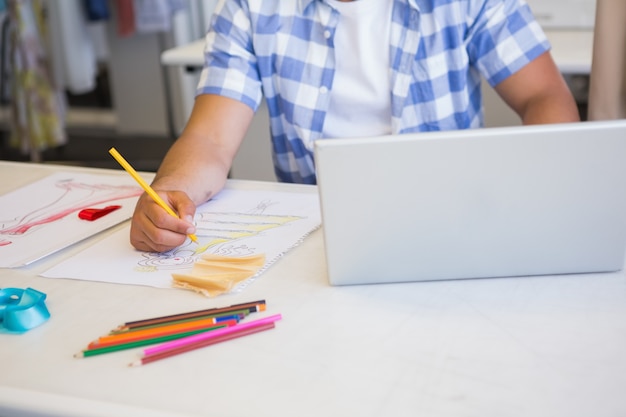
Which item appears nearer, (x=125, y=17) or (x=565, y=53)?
(x=565, y=53)

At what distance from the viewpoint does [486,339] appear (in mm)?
786

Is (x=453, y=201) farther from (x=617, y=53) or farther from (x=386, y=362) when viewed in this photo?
(x=617, y=53)

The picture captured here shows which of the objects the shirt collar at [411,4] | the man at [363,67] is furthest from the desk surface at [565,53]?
the shirt collar at [411,4]

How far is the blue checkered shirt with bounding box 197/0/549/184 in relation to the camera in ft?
4.48

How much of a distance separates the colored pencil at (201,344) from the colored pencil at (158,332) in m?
0.02

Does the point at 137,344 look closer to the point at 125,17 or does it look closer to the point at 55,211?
the point at 55,211

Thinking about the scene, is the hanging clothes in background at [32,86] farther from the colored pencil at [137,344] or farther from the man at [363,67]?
the colored pencil at [137,344]

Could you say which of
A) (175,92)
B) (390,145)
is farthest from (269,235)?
(175,92)

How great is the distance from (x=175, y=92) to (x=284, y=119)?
113 inches

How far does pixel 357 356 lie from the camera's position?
0.77 metres

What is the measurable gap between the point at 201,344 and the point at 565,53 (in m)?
1.60

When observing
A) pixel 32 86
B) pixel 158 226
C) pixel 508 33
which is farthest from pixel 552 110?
pixel 32 86

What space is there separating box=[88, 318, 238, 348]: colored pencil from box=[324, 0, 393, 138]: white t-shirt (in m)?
0.69

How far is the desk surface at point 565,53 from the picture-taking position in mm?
1961
